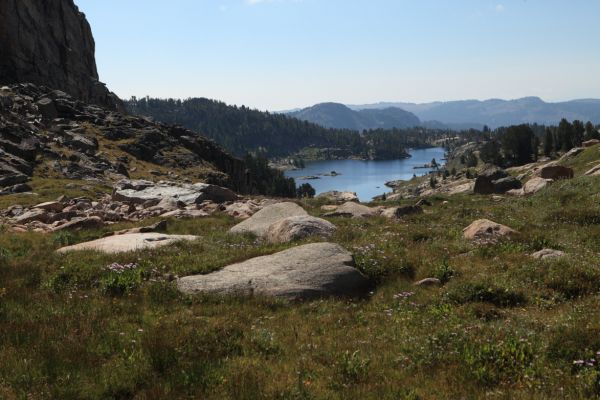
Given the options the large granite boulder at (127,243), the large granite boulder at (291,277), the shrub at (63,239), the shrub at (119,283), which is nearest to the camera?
the shrub at (119,283)

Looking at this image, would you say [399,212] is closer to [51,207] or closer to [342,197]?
[342,197]

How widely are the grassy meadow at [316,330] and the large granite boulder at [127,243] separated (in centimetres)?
161

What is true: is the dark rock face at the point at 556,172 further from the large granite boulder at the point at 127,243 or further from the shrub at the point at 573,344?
the shrub at the point at 573,344

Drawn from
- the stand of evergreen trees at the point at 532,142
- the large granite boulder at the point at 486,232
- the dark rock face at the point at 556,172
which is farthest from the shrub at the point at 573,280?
the stand of evergreen trees at the point at 532,142

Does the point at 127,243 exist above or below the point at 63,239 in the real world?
below

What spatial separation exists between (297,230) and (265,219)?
5.27m

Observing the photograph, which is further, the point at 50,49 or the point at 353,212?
the point at 50,49

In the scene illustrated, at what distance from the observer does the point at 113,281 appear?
13.5 m

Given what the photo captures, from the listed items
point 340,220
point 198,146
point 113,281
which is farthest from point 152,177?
point 113,281

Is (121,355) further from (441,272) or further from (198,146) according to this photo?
(198,146)

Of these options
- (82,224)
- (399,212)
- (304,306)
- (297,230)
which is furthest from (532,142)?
(304,306)

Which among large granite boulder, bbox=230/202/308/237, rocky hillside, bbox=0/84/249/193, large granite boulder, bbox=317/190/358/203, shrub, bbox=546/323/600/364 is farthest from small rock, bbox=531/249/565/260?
rocky hillside, bbox=0/84/249/193

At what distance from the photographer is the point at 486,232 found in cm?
1922

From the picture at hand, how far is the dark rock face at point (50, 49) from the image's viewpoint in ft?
349
